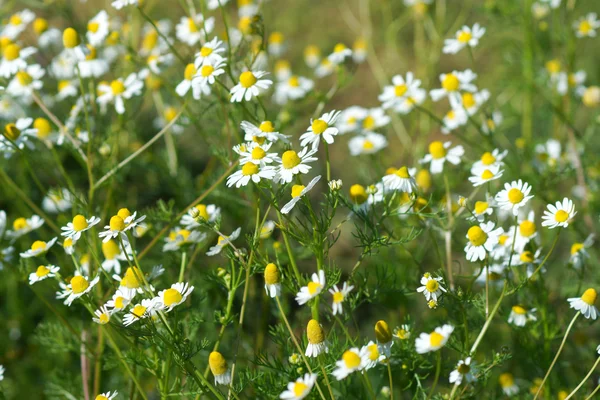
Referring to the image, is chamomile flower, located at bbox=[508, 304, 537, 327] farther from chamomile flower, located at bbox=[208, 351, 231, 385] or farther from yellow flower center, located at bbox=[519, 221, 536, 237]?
chamomile flower, located at bbox=[208, 351, 231, 385]

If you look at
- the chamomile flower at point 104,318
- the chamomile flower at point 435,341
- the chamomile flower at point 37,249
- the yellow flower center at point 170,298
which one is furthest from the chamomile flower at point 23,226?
the chamomile flower at point 435,341

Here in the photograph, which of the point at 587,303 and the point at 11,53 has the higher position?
the point at 11,53

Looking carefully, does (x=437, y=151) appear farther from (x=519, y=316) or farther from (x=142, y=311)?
(x=142, y=311)

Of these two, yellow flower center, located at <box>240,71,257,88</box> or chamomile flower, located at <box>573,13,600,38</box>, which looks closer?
yellow flower center, located at <box>240,71,257,88</box>

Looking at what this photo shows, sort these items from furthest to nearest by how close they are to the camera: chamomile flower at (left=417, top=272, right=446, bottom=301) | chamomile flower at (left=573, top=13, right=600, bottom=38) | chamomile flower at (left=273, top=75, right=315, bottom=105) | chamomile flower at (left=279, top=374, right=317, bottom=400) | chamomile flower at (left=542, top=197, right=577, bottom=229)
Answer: chamomile flower at (left=273, top=75, right=315, bottom=105) < chamomile flower at (left=573, top=13, right=600, bottom=38) < chamomile flower at (left=542, top=197, right=577, bottom=229) < chamomile flower at (left=417, top=272, right=446, bottom=301) < chamomile flower at (left=279, top=374, right=317, bottom=400)

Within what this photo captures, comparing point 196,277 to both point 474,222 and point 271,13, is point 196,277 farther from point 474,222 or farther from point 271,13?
point 271,13

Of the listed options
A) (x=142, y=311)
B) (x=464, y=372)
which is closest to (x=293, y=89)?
(x=142, y=311)

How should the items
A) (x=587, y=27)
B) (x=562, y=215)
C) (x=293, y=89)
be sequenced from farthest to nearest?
(x=293, y=89) → (x=587, y=27) → (x=562, y=215)

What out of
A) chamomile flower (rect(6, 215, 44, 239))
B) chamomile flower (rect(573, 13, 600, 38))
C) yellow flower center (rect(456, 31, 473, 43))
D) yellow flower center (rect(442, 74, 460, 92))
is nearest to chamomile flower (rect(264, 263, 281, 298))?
chamomile flower (rect(6, 215, 44, 239))

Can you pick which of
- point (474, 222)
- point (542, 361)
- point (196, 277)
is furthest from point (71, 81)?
point (542, 361)
